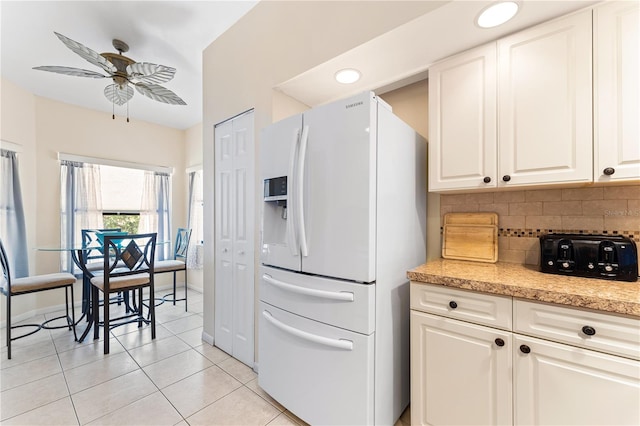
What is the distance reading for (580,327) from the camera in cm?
103

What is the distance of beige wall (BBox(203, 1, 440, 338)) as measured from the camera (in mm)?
1536

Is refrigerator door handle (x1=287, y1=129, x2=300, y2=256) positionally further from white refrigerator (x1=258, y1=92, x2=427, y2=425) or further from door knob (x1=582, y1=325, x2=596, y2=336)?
door knob (x1=582, y1=325, x2=596, y2=336)

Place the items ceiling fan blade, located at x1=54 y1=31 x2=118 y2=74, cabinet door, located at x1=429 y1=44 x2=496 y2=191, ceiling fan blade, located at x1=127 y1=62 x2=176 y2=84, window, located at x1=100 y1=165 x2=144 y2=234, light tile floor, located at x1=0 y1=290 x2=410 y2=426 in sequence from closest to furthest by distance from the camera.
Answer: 1. cabinet door, located at x1=429 y1=44 x2=496 y2=191
2. light tile floor, located at x1=0 y1=290 x2=410 y2=426
3. ceiling fan blade, located at x1=54 y1=31 x2=118 y2=74
4. ceiling fan blade, located at x1=127 y1=62 x2=176 y2=84
5. window, located at x1=100 y1=165 x2=144 y2=234

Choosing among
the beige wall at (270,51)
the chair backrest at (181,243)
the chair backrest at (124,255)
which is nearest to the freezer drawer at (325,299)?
the beige wall at (270,51)

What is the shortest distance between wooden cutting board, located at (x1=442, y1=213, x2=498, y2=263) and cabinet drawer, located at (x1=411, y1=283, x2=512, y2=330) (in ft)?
1.78

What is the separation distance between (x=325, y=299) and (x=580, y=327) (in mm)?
1066

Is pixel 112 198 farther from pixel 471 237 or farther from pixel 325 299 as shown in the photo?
pixel 471 237

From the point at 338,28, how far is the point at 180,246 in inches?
156

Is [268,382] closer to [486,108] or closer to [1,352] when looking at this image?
[486,108]

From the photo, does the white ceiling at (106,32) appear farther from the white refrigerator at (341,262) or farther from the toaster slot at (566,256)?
the toaster slot at (566,256)

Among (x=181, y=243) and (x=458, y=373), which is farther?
(x=181, y=243)

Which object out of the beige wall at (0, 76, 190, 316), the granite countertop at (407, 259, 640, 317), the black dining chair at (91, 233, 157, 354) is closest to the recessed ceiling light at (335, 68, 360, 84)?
the granite countertop at (407, 259, 640, 317)

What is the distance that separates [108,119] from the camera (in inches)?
162

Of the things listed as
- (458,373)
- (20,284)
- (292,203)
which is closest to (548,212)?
(458,373)
